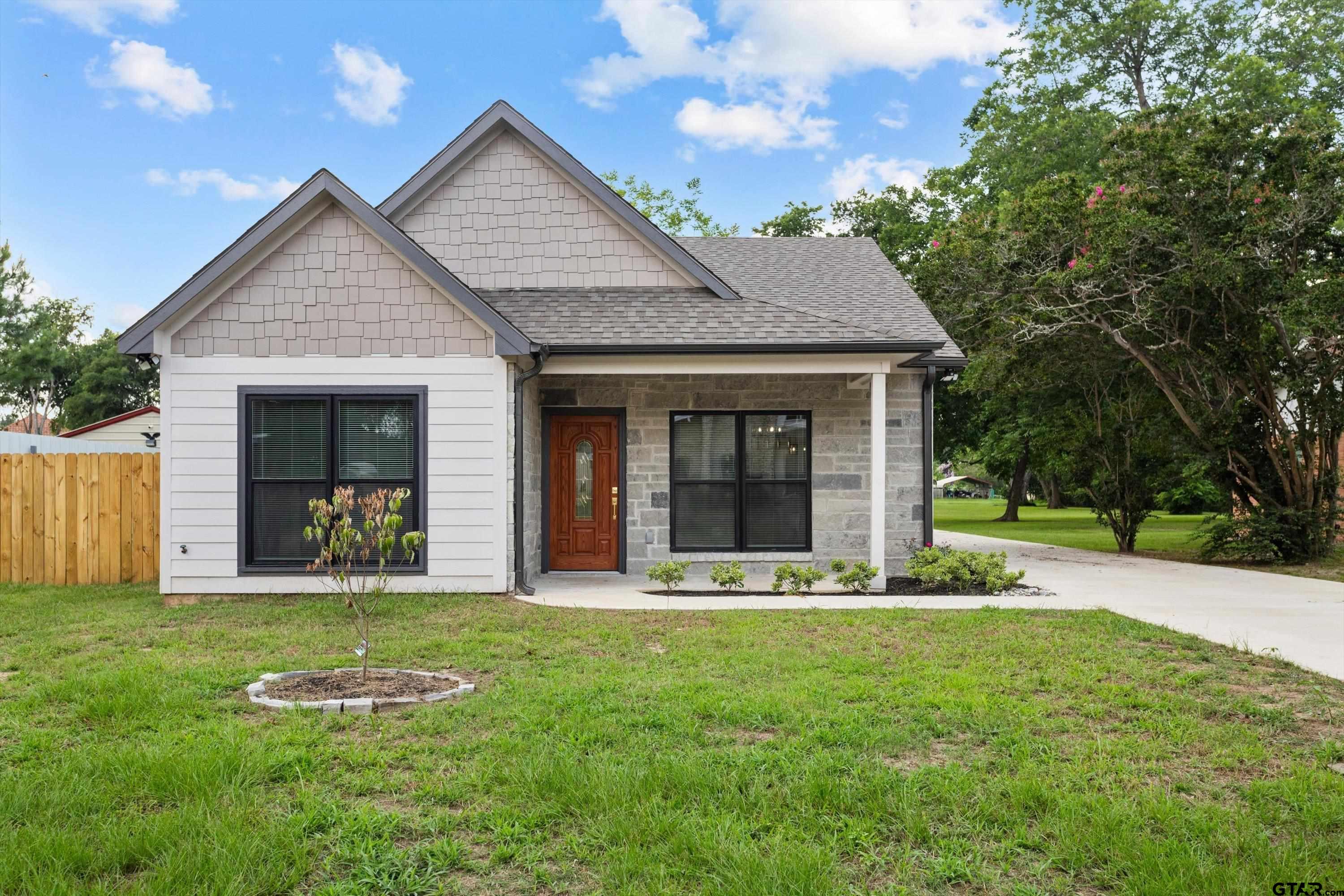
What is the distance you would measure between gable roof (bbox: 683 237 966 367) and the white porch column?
2.29 ft

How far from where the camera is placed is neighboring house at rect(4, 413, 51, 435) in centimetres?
4428

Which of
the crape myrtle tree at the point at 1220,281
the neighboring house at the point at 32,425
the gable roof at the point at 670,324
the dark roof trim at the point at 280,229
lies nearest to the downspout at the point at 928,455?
the gable roof at the point at 670,324

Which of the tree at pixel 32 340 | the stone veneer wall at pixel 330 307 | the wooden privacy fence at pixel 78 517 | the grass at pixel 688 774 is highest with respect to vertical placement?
the tree at pixel 32 340

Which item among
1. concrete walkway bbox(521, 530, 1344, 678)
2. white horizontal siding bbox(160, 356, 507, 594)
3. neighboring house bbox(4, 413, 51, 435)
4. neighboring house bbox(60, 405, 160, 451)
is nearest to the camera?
concrete walkway bbox(521, 530, 1344, 678)

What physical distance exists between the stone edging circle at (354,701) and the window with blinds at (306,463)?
3.63 meters

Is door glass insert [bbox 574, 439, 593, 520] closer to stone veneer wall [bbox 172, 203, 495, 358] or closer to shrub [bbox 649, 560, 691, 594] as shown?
shrub [bbox 649, 560, 691, 594]

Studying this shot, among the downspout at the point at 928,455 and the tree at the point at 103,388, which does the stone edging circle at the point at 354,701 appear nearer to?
the downspout at the point at 928,455

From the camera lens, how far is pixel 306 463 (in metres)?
8.76

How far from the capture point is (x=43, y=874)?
2.81 metres

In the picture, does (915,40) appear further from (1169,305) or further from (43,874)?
(43,874)

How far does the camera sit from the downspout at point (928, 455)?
10.7 meters

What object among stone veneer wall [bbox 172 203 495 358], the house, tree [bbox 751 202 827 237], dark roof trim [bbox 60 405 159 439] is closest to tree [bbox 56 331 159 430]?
dark roof trim [bbox 60 405 159 439]

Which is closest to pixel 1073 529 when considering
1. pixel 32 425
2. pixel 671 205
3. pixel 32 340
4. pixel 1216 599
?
pixel 1216 599

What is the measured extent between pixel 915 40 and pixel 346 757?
21.8 m
